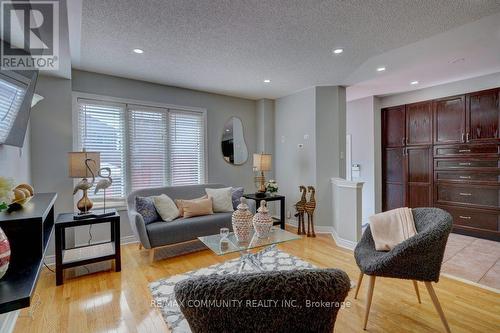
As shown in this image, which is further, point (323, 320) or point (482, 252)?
point (482, 252)

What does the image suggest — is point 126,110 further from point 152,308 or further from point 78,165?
point 152,308

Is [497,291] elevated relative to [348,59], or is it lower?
lower

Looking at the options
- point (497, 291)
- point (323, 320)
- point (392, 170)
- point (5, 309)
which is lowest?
point (497, 291)

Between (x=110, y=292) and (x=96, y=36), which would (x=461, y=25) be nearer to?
(x=96, y=36)

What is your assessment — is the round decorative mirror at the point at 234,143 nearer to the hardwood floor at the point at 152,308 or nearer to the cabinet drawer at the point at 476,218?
the hardwood floor at the point at 152,308

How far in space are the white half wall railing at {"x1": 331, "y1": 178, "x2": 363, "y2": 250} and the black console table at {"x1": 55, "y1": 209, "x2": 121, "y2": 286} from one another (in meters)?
2.95

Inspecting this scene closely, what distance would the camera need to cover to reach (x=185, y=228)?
312cm

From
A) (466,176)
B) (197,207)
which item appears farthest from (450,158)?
(197,207)

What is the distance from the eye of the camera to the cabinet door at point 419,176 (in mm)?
4309

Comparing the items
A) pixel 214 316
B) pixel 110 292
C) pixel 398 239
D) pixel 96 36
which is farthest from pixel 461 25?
pixel 110 292

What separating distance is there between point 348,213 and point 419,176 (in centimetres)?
195

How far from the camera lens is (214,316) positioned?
93 centimetres

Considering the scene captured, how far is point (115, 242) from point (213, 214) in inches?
50.2

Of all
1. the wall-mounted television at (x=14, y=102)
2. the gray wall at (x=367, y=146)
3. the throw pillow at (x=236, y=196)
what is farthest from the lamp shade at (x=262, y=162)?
the wall-mounted television at (x=14, y=102)
